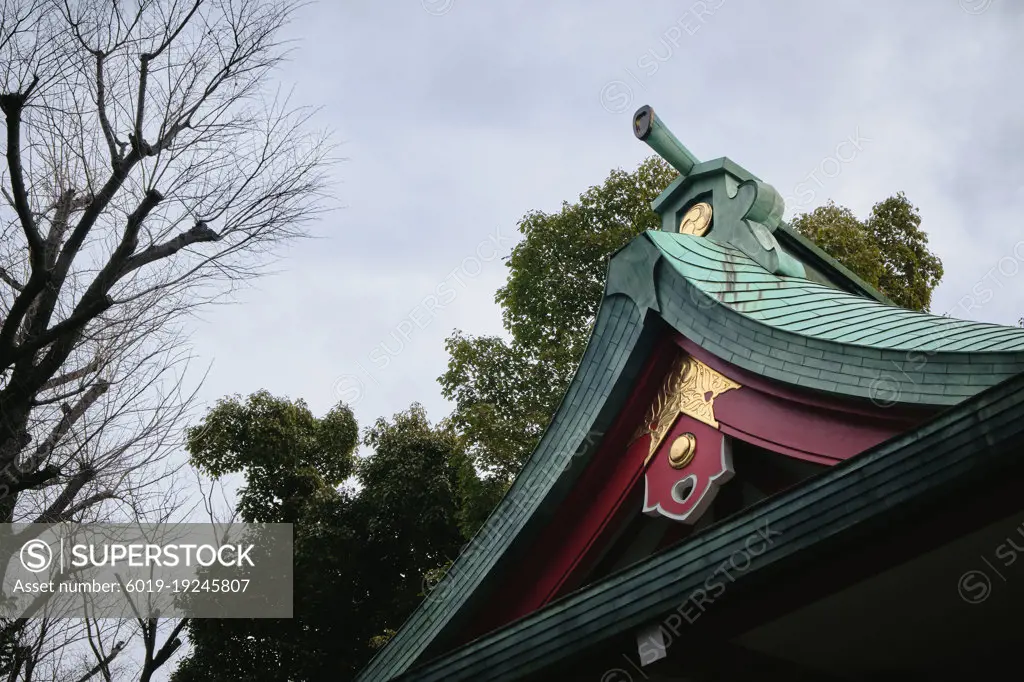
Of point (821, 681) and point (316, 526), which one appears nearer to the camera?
point (821, 681)

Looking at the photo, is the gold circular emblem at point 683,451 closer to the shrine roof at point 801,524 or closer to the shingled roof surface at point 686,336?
the shingled roof surface at point 686,336

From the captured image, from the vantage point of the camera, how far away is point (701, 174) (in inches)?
241

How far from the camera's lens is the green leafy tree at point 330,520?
15.7 meters

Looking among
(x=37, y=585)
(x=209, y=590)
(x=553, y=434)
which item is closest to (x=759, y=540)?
(x=553, y=434)

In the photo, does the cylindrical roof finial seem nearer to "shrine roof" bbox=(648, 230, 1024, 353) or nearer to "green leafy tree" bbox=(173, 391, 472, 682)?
"shrine roof" bbox=(648, 230, 1024, 353)

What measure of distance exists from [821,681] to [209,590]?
14.6 metres

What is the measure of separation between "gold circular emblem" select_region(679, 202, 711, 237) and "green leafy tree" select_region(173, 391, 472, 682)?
852cm

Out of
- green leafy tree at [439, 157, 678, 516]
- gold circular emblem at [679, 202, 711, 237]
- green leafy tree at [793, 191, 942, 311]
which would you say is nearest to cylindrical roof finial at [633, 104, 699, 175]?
gold circular emblem at [679, 202, 711, 237]

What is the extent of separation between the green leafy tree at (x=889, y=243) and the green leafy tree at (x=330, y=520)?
723cm

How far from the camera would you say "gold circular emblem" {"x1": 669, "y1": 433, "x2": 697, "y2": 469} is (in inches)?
183

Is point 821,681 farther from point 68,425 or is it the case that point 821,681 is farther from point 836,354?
point 68,425

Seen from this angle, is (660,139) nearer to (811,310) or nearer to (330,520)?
(811,310)

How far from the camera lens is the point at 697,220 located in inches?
241

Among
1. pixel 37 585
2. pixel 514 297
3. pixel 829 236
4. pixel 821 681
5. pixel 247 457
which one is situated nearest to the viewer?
pixel 821 681
